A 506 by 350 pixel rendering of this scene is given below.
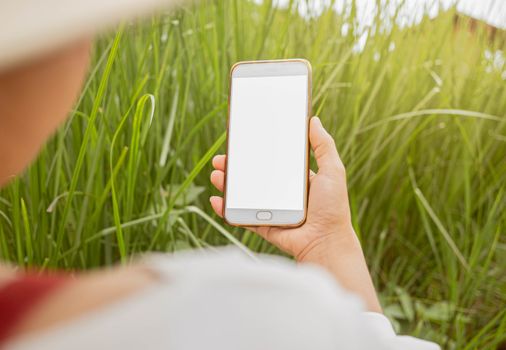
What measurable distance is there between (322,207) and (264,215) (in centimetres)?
13

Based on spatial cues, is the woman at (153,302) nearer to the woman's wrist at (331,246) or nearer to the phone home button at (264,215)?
the woman's wrist at (331,246)

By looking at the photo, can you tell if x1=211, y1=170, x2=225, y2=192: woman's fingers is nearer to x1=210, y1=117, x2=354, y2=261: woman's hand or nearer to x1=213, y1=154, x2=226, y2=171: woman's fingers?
x1=213, y1=154, x2=226, y2=171: woman's fingers

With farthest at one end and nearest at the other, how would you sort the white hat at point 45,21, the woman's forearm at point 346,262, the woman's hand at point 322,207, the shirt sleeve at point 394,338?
the woman's hand at point 322,207
the woman's forearm at point 346,262
the shirt sleeve at point 394,338
the white hat at point 45,21

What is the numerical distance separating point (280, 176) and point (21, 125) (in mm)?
679

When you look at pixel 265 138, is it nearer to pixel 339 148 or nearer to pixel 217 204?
pixel 217 204

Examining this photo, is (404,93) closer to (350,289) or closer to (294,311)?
(350,289)

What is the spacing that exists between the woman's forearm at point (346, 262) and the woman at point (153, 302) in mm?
361

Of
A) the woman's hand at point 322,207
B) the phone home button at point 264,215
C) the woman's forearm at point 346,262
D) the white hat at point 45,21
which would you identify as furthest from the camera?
the phone home button at point 264,215

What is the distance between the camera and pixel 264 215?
1076 mm

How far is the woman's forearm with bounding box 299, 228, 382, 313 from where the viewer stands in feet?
2.51

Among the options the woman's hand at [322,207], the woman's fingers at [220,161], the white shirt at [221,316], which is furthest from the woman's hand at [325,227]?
the white shirt at [221,316]

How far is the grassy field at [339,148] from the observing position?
1.08 meters

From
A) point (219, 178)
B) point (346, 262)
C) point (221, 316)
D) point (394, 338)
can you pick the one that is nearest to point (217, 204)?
point (219, 178)

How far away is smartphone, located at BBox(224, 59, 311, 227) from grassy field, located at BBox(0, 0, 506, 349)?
50 mm
